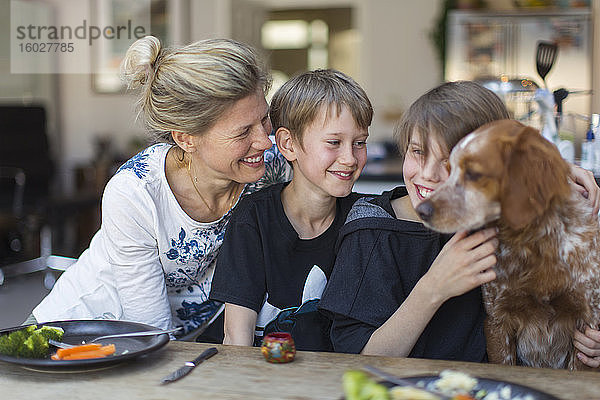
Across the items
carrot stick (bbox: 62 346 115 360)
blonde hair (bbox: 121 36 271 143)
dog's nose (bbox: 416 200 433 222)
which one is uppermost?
blonde hair (bbox: 121 36 271 143)

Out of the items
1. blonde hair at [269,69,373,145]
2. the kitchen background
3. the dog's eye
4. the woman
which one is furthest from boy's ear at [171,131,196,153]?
the kitchen background

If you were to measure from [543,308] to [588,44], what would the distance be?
616 centimetres

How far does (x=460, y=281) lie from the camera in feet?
4.51

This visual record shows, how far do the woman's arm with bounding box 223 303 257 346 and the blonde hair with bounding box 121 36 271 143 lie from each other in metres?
0.52

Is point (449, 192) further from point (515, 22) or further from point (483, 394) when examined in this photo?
point (515, 22)

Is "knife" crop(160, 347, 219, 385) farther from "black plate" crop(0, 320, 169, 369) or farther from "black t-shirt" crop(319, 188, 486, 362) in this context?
"black t-shirt" crop(319, 188, 486, 362)

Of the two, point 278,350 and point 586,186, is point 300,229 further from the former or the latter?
point 586,186

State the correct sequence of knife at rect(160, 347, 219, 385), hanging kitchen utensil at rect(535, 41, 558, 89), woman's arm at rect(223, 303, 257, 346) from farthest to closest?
hanging kitchen utensil at rect(535, 41, 558, 89) → woman's arm at rect(223, 303, 257, 346) → knife at rect(160, 347, 219, 385)

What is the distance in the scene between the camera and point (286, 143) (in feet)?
6.23

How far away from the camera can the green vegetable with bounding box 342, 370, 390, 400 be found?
955 millimetres

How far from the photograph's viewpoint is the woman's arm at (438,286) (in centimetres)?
137

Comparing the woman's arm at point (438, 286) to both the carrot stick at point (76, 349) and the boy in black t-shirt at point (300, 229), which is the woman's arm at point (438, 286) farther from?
the carrot stick at point (76, 349)

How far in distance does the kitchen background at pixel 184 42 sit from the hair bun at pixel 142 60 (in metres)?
3.67

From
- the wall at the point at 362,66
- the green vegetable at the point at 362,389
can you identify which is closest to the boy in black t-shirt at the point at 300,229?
the green vegetable at the point at 362,389
